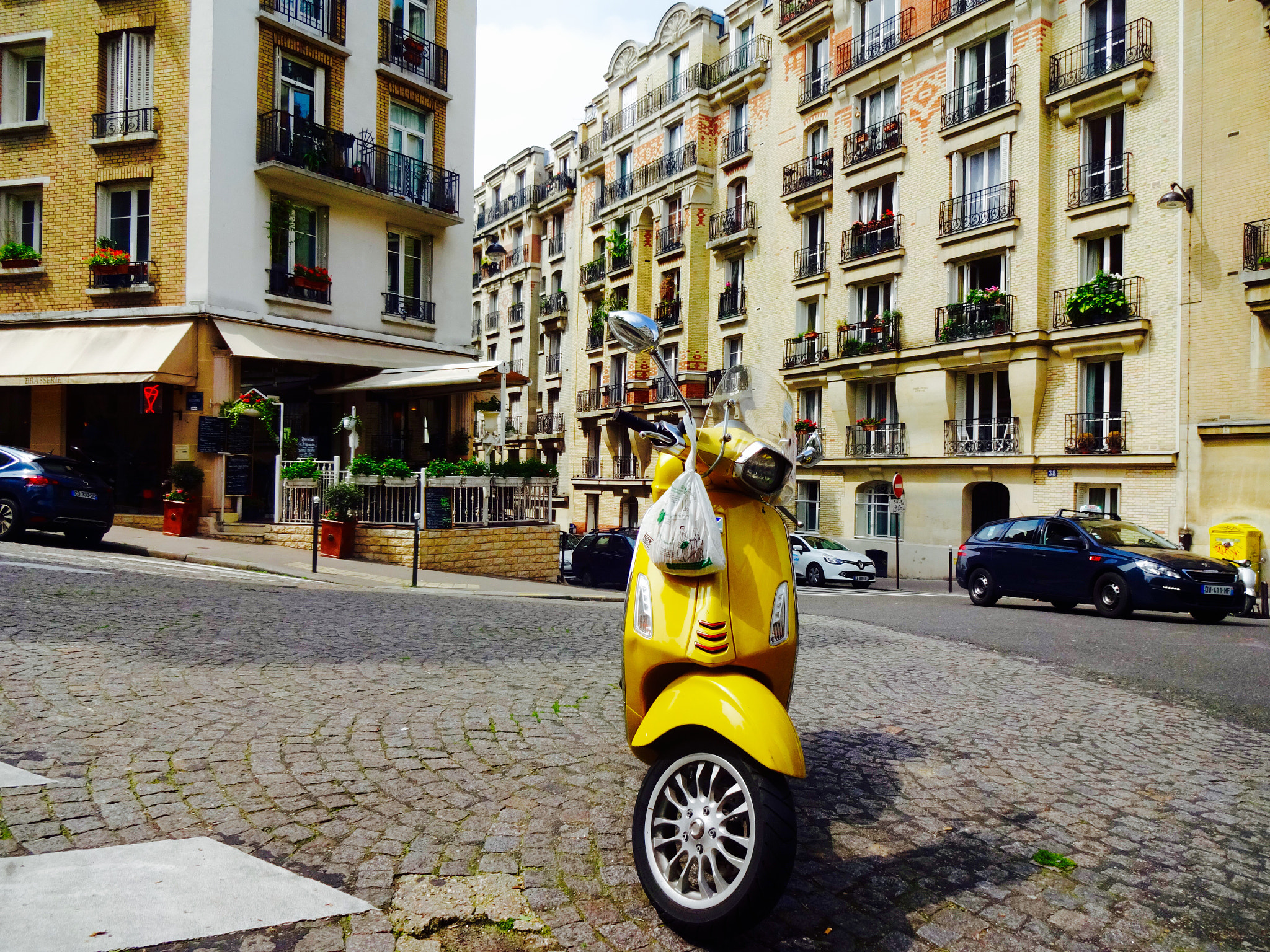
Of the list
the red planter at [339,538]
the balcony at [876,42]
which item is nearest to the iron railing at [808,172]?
the balcony at [876,42]

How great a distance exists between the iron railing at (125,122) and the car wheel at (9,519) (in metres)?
9.57

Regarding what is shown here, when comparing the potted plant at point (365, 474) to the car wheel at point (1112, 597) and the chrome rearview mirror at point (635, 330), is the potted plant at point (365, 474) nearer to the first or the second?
the car wheel at point (1112, 597)

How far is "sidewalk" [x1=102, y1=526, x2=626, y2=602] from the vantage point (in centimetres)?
1395

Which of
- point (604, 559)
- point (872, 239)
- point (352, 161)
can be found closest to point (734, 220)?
point (872, 239)

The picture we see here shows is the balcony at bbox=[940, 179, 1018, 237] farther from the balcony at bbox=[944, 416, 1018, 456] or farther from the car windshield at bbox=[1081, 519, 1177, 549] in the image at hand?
the car windshield at bbox=[1081, 519, 1177, 549]

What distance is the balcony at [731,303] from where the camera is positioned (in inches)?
1500

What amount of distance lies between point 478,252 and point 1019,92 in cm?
3822

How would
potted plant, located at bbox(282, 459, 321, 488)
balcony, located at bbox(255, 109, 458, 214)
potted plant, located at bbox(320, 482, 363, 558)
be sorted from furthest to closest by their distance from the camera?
balcony, located at bbox(255, 109, 458, 214) < potted plant, located at bbox(282, 459, 321, 488) < potted plant, located at bbox(320, 482, 363, 558)

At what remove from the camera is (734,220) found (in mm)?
38031

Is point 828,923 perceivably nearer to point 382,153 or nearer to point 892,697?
point 892,697

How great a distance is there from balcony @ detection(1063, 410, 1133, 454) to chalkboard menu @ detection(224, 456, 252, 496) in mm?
20924

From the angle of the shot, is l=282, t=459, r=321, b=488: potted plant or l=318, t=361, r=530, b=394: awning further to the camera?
l=318, t=361, r=530, b=394: awning

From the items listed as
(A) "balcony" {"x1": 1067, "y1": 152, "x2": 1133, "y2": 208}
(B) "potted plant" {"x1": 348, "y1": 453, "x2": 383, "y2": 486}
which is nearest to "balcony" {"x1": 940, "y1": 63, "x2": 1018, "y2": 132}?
(A) "balcony" {"x1": 1067, "y1": 152, "x2": 1133, "y2": 208}

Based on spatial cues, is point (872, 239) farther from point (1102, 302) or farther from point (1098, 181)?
point (1102, 302)
